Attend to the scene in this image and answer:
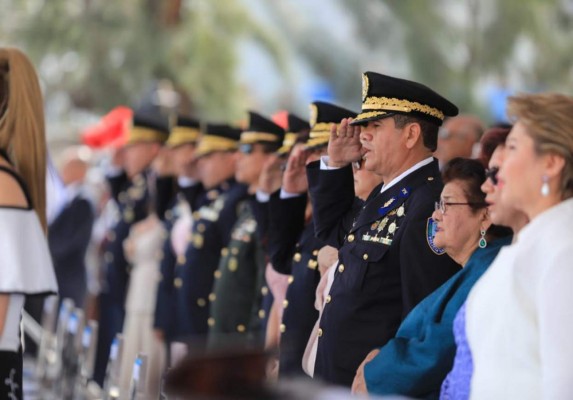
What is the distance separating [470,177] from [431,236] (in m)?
0.22

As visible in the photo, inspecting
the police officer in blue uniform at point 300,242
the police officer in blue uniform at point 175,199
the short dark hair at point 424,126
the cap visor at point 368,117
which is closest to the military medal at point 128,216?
the police officer in blue uniform at point 175,199

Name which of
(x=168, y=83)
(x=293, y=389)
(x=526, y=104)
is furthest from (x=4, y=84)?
(x=168, y=83)

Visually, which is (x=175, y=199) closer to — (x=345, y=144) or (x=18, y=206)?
(x=345, y=144)

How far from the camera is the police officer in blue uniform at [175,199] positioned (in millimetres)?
7340

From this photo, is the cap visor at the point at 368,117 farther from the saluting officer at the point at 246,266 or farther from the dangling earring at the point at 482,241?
the saluting officer at the point at 246,266

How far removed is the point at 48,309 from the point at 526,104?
741 cm

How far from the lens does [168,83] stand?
1599 cm

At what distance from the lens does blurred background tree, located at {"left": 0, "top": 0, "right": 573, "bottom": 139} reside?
50.1ft

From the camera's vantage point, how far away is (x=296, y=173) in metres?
4.79

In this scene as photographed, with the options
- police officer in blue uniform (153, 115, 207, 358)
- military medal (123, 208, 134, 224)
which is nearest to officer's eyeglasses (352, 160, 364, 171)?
police officer in blue uniform (153, 115, 207, 358)

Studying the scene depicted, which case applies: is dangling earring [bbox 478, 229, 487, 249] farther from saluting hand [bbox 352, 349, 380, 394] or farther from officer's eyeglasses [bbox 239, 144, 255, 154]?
officer's eyeglasses [bbox 239, 144, 255, 154]

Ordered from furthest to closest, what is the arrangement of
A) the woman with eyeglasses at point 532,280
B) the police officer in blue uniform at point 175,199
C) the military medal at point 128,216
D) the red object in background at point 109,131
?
the red object in background at point 109,131 → the military medal at point 128,216 → the police officer in blue uniform at point 175,199 → the woman with eyeglasses at point 532,280

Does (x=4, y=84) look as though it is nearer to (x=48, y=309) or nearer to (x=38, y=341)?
(x=48, y=309)

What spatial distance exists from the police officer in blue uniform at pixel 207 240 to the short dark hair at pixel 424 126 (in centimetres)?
280
